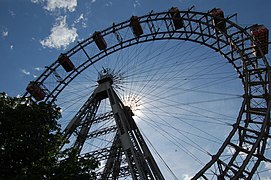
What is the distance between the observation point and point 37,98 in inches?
957

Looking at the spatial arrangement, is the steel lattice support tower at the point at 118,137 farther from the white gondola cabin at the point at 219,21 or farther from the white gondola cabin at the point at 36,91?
the white gondola cabin at the point at 219,21

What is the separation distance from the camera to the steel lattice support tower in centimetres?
1667

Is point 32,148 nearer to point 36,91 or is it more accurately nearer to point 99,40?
point 36,91

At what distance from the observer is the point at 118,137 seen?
68.8 ft

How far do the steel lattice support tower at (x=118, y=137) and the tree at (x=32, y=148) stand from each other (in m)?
3.87

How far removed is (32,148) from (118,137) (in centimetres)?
930

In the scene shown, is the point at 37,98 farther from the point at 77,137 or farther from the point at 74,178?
the point at 74,178

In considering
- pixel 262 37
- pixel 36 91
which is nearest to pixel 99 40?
pixel 36 91

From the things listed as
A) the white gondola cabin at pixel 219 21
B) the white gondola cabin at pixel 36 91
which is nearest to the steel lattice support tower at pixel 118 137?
the white gondola cabin at pixel 36 91

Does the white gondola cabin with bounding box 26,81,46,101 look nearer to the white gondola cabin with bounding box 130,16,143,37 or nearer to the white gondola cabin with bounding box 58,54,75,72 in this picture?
the white gondola cabin with bounding box 58,54,75,72

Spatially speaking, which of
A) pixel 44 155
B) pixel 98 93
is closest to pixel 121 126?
pixel 98 93

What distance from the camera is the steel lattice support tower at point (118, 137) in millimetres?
16675

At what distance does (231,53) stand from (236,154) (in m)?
7.77

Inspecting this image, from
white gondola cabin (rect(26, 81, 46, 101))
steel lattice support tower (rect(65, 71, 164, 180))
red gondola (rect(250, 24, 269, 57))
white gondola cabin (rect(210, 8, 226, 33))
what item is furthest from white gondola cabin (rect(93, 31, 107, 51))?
red gondola (rect(250, 24, 269, 57))
